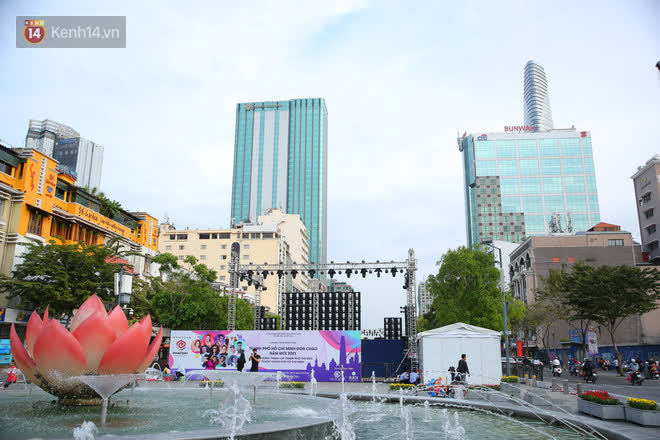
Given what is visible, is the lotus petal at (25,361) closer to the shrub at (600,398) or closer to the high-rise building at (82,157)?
the shrub at (600,398)

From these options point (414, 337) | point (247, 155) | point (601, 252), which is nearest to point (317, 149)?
point (247, 155)

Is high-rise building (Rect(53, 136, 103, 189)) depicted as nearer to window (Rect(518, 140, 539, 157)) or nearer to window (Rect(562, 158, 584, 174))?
window (Rect(518, 140, 539, 157))

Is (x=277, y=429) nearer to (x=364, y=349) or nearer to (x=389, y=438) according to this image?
(x=389, y=438)

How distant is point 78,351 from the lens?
9539mm

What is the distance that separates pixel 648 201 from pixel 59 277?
6800 centimetres

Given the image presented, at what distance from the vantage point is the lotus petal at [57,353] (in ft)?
30.9

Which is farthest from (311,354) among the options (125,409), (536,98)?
(536,98)

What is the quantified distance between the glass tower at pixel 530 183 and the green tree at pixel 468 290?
7503 centimetres

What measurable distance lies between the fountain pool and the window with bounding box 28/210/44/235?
69.9 feet

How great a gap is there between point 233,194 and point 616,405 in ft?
461

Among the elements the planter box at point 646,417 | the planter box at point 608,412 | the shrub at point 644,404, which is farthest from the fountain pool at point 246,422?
the shrub at point 644,404

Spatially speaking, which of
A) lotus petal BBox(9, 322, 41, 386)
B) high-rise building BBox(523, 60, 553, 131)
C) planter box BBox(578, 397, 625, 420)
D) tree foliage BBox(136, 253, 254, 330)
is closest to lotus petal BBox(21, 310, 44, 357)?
lotus petal BBox(9, 322, 41, 386)

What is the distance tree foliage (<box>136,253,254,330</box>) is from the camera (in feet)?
120

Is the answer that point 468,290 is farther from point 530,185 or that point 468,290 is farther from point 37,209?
point 530,185
